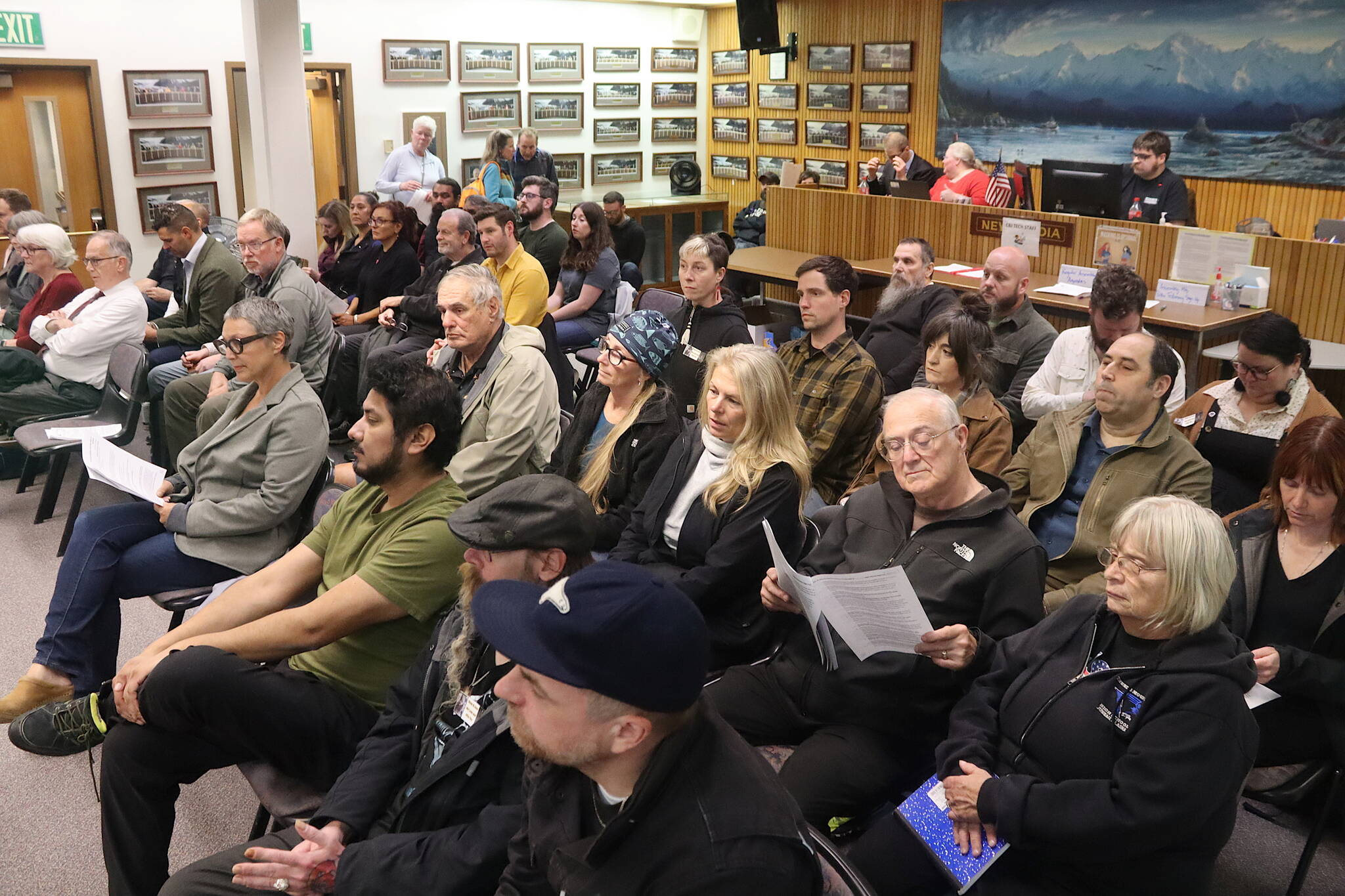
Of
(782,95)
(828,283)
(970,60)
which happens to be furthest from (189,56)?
(828,283)

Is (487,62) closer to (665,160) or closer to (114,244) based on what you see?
(665,160)

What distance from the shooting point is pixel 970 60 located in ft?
34.9

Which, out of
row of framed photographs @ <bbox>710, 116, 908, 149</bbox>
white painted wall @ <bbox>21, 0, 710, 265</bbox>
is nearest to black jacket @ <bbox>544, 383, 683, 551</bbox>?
white painted wall @ <bbox>21, 0, 710, 265</bbox>

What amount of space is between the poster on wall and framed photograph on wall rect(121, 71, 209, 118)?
23.7ft

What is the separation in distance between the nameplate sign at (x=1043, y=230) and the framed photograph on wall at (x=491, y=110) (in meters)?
6.47

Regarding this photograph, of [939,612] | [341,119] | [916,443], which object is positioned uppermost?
[341,119]

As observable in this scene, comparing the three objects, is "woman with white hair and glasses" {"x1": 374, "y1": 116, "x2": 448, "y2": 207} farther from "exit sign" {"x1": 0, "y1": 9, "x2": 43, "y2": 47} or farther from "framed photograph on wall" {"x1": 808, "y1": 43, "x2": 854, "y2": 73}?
"framed photograph on wall" {"x1": 808, "y1": 43, "x2": 854, "y2": 73}

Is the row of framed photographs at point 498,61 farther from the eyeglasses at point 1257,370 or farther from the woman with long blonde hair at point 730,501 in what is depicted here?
the eyeglasses at point 1257,370

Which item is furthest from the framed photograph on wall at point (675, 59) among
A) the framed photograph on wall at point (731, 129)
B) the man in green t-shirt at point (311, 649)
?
the man in green t-shirt at point (311, 649)

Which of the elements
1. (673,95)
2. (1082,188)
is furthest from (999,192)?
(673,95)

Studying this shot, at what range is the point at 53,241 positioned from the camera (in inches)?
235

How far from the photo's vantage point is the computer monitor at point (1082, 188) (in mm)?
6230

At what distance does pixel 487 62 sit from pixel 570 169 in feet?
5.06

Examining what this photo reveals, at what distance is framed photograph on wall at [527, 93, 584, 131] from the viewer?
472 inches
